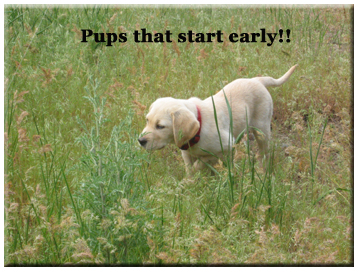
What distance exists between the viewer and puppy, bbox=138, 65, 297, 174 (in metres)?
3.49

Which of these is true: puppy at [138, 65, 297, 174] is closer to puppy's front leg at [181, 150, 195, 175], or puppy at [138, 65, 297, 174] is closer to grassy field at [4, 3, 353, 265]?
puppy's front leg at [181, 150, 195, 175]

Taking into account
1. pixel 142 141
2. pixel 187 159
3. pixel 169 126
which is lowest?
pixel 187 159

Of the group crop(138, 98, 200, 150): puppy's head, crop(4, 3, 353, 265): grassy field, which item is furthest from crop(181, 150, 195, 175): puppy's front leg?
crop(138, 98, 200, 150): puppy's head

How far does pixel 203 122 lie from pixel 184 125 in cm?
33

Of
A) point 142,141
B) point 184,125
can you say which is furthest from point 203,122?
point 142,141

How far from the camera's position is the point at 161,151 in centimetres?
419

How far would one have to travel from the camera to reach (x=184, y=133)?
11.4 feet

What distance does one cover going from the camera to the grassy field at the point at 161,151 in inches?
87.7

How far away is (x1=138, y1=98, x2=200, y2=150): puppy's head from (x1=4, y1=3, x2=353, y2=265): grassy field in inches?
6.0

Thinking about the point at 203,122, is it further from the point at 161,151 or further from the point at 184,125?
the point at 161,151

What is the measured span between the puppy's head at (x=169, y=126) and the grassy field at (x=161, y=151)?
6.0 inches

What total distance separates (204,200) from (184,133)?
1.92 ft

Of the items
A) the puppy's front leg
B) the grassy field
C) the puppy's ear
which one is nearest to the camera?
the grassy field

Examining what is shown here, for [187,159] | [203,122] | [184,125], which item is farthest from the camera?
[187,159]
